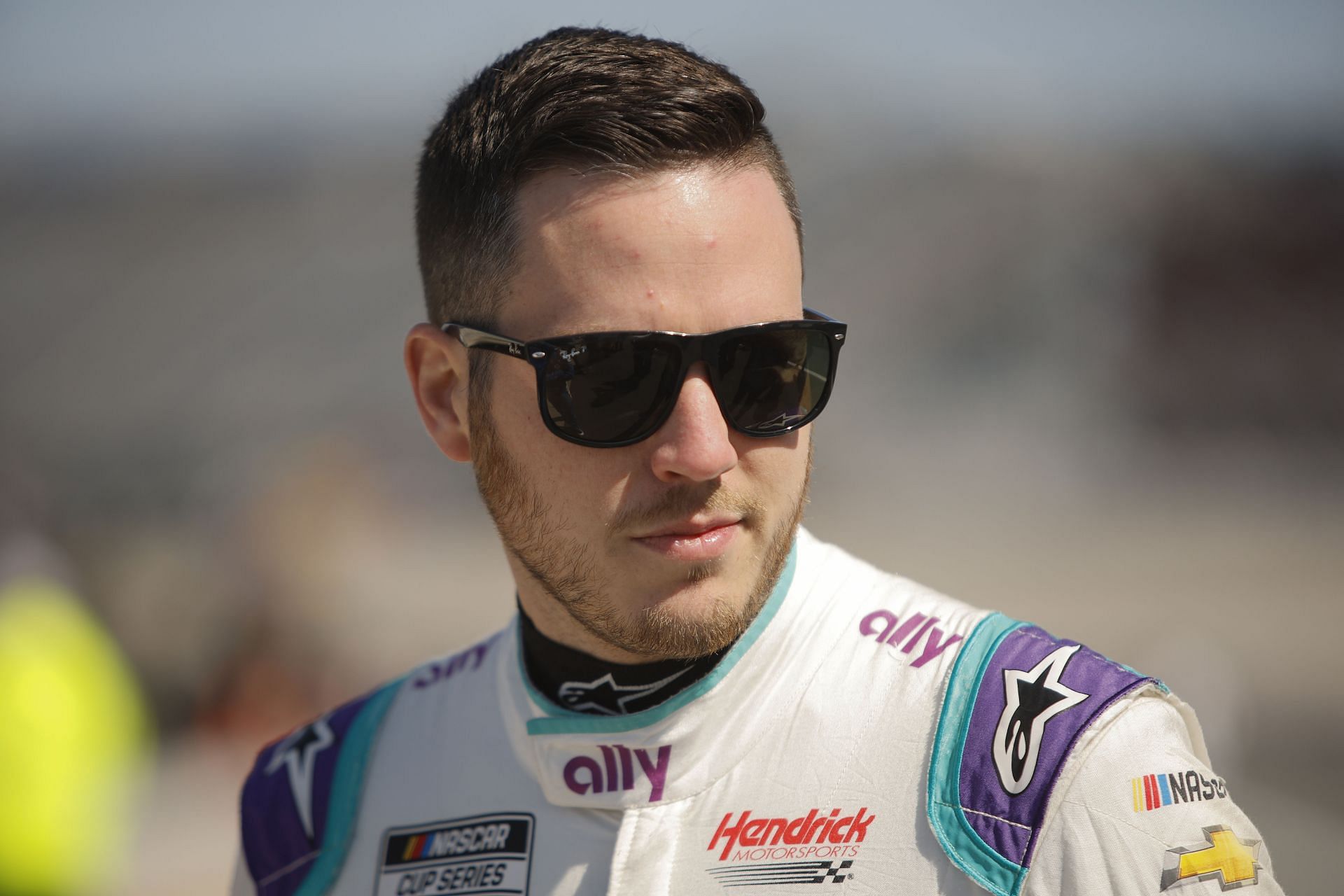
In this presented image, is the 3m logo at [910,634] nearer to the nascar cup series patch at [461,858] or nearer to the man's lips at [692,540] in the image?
the man's lips at [692,540]

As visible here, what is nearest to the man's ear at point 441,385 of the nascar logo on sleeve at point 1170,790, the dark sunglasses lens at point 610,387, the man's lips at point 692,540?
the dark sunglasses lens at point 610,387

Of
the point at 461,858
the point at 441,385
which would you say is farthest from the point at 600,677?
the point at 441,385

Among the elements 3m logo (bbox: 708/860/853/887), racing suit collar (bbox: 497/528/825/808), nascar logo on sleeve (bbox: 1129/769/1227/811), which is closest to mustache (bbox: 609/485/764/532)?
racing suit collar (bbox: 497/528/825/808)

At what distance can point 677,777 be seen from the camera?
1829 mm

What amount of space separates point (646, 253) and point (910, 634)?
72 centimetres

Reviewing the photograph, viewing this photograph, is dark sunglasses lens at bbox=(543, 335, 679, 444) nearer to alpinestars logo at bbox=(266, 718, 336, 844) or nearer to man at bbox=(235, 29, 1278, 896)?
man at bbox=(235, 29, 1278, 896)

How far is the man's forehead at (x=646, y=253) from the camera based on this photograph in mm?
1753

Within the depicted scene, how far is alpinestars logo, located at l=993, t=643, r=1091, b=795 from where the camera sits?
1.53 metres

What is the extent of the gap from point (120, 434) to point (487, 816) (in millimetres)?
19412

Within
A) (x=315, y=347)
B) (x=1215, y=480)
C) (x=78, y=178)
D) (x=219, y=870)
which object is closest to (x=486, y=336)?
(x=219, y=870)

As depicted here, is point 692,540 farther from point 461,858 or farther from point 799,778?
point 461,858

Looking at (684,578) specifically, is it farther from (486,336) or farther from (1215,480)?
(1215,480)

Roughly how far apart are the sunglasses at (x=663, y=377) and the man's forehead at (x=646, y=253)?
0.04 metres

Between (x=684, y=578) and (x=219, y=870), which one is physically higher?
(x=684, y=578)
